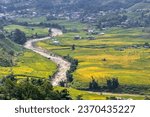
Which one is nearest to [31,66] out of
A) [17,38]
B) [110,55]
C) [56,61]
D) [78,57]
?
[56,61]

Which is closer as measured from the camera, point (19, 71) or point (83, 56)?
point (19, 71)

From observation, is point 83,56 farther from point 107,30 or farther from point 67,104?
point 67,104

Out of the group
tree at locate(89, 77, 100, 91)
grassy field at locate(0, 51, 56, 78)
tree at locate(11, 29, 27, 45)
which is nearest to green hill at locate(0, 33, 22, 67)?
grassy field at locate(0, 51, 56, 78)

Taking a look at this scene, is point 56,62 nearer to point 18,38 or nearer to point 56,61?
point 56,61

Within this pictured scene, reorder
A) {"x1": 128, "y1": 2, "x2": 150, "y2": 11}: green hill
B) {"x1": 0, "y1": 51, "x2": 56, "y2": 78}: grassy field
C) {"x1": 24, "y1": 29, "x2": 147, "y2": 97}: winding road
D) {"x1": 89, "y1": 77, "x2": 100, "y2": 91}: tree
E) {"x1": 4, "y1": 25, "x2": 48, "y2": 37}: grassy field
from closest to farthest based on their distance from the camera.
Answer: {"x1": 89, "y1": 77, "x2": 100, "y2": 91}: tree, {"x1": 24, "y1": 29, "x2": 147, "y2": 97}: winding road, {"x1": 0, "y1": 51, "x2": 56, "y2": 78}: grassy field, {"x1": 4, "y1": 25, "x2": 48, "y2": 37}: grassy field, {"x1": 128, "y1": 2, "x2": 150, "y2": 11}: green hill

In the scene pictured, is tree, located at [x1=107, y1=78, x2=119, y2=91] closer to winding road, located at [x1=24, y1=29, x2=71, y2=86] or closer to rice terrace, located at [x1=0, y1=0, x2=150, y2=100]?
rice terrace, located at [x1=0, y1=0, x2=150, y2=100]

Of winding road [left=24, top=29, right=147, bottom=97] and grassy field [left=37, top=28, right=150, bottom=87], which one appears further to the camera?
grassy field [left=37, top=28, right=150, bottom=87]

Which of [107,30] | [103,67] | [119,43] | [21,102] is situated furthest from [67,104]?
[107,30]

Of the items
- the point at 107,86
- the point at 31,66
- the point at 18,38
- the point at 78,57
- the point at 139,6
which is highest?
the point at 139,6
